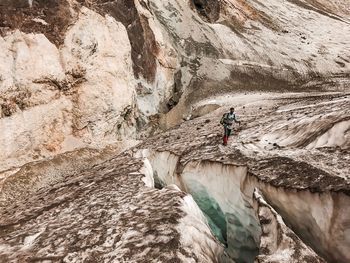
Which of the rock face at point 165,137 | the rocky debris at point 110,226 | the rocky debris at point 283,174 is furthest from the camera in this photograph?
the rock face at point 165,137

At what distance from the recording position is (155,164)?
892 inches

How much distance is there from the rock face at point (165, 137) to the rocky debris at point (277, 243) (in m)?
0.04

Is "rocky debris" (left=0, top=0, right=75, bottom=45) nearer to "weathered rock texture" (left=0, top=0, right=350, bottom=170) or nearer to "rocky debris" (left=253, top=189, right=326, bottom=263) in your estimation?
"weathered rock texture" (left=0, top=0, right=350, bottom=170)

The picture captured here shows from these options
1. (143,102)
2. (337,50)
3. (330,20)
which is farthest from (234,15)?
(143,102)

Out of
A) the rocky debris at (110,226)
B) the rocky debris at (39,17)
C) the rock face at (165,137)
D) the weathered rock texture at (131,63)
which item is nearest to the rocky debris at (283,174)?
the rock face at (165,137)

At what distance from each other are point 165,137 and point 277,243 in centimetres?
1560

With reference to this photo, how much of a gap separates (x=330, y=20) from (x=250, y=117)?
40771mm

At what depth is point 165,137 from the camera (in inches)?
1046

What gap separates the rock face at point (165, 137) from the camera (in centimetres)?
1286

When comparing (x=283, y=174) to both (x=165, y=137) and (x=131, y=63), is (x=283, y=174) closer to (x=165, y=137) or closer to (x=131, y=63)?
(x=165, y=137)

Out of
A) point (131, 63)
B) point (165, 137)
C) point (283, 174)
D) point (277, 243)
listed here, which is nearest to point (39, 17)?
point (131, 63)

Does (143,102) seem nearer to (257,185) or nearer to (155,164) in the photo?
(155,164)

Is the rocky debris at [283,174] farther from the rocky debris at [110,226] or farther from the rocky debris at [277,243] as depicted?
the rocky debris at [110,226]

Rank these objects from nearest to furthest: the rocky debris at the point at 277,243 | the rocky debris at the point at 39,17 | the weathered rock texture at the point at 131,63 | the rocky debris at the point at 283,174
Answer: the rocky debris at the point at 277,243 → the rocky debris at the point at 283,174 → the weathered rock texture at the point at 131,63 → the rocky debris at the point at 39,17
